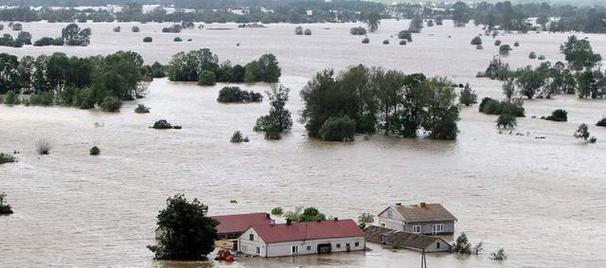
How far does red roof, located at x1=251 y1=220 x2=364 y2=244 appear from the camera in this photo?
64.2 feet

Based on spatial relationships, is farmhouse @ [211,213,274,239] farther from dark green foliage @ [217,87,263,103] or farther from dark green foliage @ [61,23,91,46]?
dark green foliage @ [61,23,91,46]

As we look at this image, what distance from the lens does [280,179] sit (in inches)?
1040

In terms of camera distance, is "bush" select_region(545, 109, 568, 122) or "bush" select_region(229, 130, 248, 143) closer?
"bush" select_region(229, 130, 248, 143)

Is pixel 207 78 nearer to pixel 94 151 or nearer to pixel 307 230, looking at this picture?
pixel 94 151

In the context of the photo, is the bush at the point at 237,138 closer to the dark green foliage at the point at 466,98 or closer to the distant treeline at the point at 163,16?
the dark green foliage at the point at 466,98

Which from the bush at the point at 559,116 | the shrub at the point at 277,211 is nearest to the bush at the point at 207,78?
the bush at the point at 559,116

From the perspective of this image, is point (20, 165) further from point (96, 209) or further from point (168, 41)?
point (168, 41)

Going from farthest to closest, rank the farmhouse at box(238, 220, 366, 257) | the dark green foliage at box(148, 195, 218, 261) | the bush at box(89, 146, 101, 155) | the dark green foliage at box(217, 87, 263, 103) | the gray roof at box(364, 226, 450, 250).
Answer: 1. the dark green foliage at box(217, 87, 263, 103)
2. the bush at box(89, 146, 101, 155)
3. the gray roof at box(364, 226, 450, 250)
4. the farmhouse at box(238, 220, 366, 257)
5. the dark green foliage at box(148, 195, 218, 261)

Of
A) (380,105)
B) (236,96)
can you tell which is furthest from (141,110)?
(380,105)

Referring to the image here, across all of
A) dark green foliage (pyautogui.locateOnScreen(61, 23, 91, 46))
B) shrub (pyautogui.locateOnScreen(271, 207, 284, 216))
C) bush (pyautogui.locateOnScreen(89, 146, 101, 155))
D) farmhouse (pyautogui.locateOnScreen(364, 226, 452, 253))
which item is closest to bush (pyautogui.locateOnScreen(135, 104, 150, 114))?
bush (pyautogui.locateOnScreen(89, 146, 101, 155))

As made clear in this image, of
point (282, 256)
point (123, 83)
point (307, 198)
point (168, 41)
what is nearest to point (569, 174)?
point (307, 198)

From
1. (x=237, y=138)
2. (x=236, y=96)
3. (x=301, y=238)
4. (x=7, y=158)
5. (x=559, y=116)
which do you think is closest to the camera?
(x=301, y=238)

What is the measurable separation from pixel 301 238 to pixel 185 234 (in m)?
1.78

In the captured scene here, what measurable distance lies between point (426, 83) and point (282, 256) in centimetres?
1535
